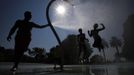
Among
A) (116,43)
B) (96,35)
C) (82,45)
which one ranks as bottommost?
(82,45)

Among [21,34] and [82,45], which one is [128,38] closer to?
[82,45]

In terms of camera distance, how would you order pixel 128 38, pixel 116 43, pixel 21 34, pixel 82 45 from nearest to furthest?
1. pixel 21 34
2. pixel 82 45
3. pixel 116 43
4. pixel 128 38

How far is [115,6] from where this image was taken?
292 inches

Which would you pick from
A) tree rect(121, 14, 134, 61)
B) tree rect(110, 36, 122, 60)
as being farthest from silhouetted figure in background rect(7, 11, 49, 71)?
tree rect(121, 14, 134, 61)

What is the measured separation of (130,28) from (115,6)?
2.50 ft

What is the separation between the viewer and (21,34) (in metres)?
5.20

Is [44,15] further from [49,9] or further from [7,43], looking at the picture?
[7,43]

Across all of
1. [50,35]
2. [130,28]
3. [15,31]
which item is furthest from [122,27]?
[15,31]

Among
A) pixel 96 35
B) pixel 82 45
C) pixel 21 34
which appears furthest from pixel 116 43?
pixel 21 34

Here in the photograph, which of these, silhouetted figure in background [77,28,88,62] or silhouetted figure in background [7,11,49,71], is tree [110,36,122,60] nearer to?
silhouetted figure in background [77,28,88,62]

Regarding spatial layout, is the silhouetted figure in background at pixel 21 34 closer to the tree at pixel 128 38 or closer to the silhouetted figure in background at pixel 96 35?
the silhouetted figure in background at pixel 96 35

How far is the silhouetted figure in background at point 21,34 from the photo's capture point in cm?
516

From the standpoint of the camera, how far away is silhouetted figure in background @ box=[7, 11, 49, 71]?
5.16 meters

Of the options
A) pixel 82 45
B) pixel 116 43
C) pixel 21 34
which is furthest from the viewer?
pixel 116 43
